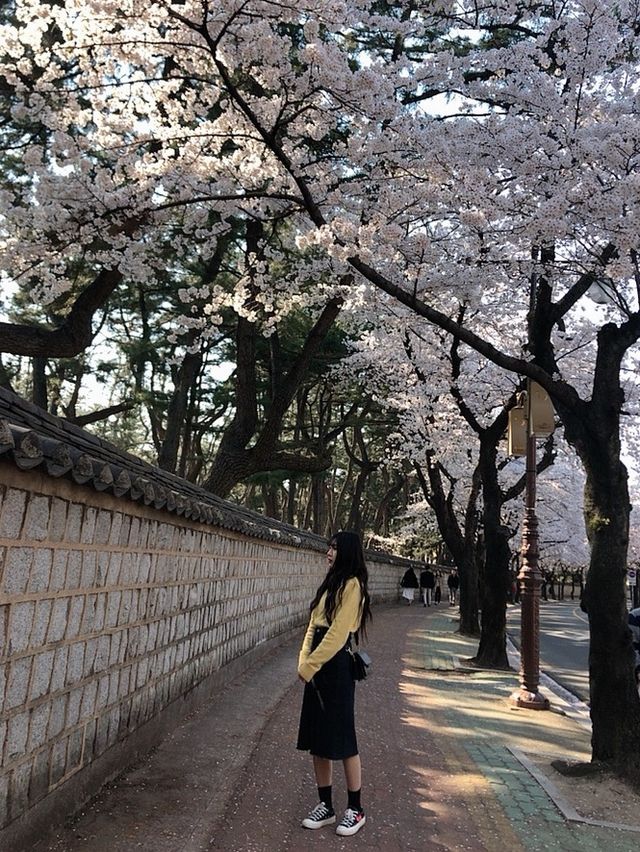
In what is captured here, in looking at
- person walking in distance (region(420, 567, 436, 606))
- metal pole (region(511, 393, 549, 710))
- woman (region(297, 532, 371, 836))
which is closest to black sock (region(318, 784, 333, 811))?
woman (region(297, 532, 371, 836))

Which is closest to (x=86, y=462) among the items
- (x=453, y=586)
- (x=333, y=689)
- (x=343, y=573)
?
(x=343, y=573)

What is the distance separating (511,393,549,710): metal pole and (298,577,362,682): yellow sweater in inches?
244

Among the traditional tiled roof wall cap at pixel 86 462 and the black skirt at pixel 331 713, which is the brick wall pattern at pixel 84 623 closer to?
the traditional tiled roof wall cap at pixel 86 462

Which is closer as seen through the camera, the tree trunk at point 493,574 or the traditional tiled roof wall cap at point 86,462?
the traditional tiled roof wall cap at point 86,462

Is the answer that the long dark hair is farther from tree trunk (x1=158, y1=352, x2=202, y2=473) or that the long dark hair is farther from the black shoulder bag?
tree trunk (x1=158, y1=352, x2=202, y2=473)

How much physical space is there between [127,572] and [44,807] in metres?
1.57

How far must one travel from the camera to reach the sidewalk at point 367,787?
4426 mm

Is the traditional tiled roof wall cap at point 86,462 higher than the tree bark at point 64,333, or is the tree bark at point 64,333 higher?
the tree bark at point 64,333

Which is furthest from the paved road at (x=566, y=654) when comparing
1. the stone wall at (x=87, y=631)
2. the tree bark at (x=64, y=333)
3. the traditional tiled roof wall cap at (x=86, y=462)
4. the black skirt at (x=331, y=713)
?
the tree bark at (x=64, y=333)

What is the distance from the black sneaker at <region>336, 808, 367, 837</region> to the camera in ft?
14.9

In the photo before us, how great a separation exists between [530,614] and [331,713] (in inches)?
Answer: 256

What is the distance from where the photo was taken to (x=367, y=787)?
561 cm

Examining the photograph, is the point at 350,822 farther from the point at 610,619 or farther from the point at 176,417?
the point at 176,417

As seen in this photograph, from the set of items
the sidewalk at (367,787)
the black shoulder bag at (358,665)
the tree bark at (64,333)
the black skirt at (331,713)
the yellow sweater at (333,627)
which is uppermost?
the tree bark at (64,333)
